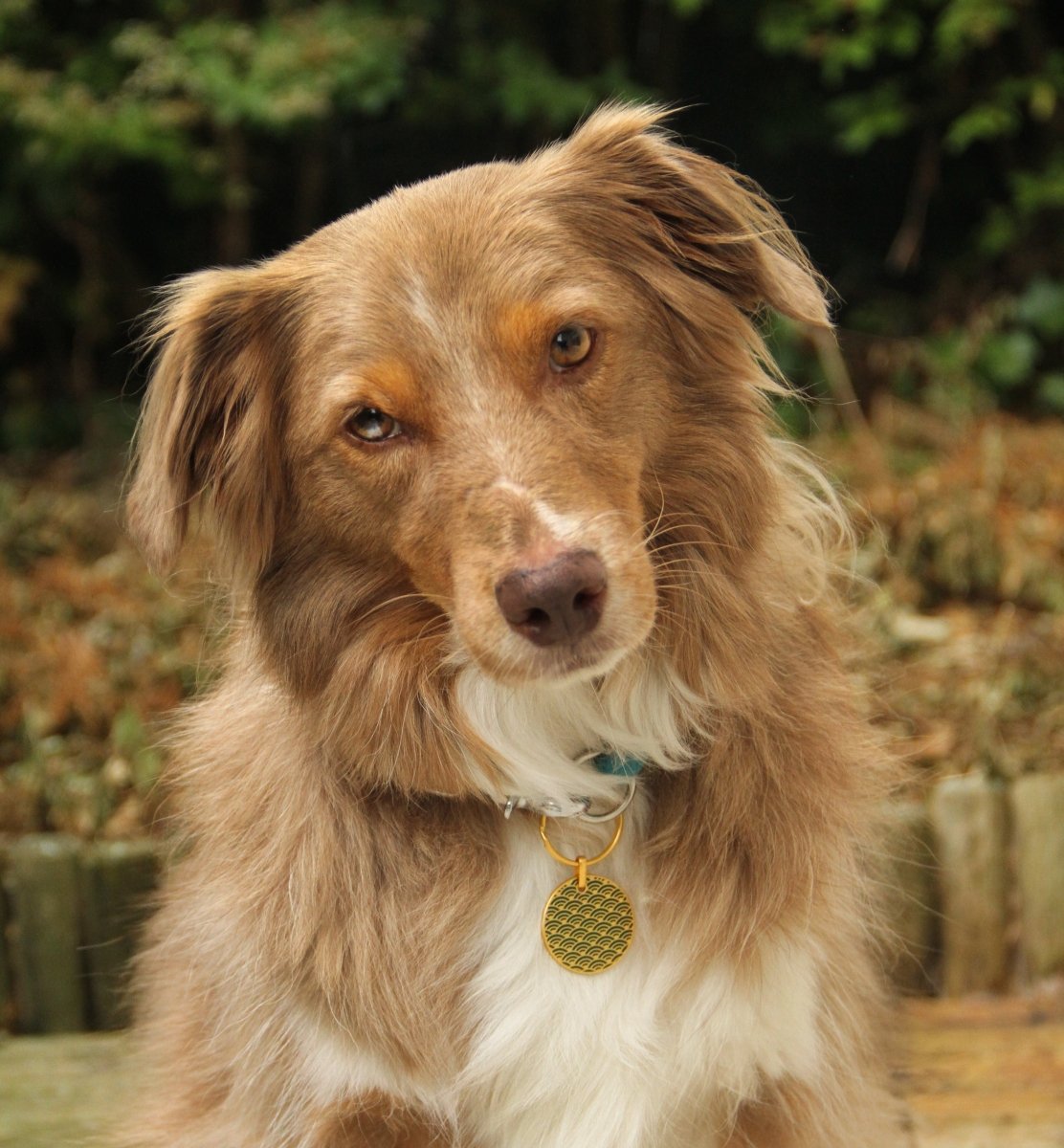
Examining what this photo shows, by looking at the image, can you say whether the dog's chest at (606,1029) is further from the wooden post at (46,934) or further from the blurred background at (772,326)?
the wooden post at (46,934)

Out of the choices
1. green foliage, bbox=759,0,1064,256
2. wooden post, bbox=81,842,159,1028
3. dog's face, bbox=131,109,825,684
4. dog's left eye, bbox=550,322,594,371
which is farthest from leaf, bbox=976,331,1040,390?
dog's left eye, bbox=550,322,594,371

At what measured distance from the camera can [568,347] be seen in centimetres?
241

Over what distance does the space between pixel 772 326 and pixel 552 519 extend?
2046 mm

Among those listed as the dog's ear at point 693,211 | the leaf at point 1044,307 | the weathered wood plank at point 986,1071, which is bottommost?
the weathered wood plank at point 986,1071

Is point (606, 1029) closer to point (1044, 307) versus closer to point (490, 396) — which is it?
point (490, 396)

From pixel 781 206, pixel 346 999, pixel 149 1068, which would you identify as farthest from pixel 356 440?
pixel 781 206

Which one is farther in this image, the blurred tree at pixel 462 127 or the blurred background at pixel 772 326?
the blurred tree at pixel 462 127

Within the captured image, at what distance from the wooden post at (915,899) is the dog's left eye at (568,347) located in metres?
1.45

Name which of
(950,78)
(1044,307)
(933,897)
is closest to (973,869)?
(933,897)

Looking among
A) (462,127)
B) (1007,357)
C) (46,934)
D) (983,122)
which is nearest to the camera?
(46,934)

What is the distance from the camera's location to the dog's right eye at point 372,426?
7.97 feet

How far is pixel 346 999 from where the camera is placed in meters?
2.45

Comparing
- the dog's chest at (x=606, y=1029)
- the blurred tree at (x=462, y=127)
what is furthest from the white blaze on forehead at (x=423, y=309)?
the blurred tree at (x=462, y=127)

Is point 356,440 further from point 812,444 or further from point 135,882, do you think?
point 812,444
